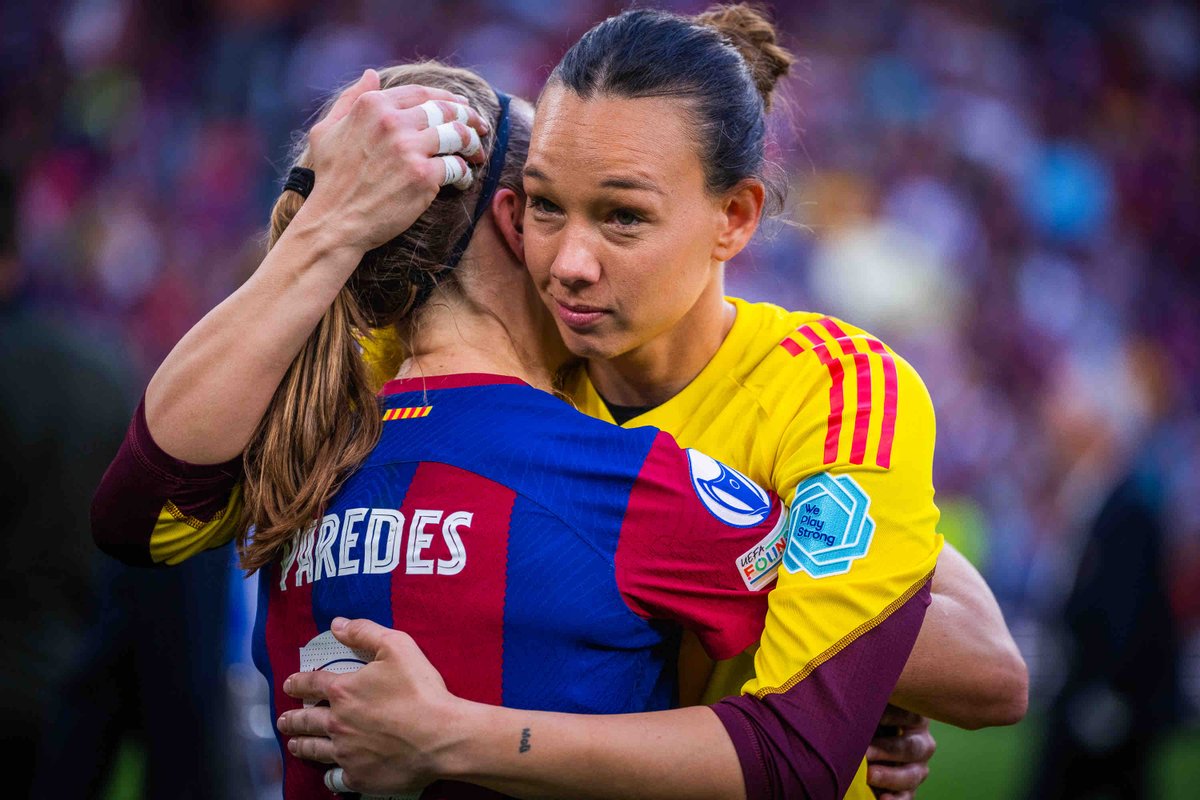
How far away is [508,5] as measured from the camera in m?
11.4

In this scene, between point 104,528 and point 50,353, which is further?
point 50,353

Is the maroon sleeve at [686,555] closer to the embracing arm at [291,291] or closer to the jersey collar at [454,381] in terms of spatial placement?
the jersey collar at [454,381]

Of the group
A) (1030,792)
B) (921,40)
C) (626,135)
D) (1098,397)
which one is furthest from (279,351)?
(921,40)

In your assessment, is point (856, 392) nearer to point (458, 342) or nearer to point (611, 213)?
point (611, 213)

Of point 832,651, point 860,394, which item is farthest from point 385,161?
point 832,651

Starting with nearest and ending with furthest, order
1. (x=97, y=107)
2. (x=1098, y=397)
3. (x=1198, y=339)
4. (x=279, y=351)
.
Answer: (x=279, y=351) → (x=97, y=107) → (x=1098, y=397) → (x=1198, y=339)

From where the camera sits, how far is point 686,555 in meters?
1.87

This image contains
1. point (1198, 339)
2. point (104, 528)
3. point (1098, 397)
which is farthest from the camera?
point (1198, 339)

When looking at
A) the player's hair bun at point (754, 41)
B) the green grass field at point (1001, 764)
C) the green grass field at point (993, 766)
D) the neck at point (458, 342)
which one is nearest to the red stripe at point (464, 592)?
the neck at point (458, 342)

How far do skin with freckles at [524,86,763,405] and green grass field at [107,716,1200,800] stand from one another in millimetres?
4876

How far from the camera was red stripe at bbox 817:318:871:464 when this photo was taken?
2061mm

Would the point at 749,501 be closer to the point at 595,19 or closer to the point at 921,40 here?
the point at 595,19

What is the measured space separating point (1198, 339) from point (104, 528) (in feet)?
39.9

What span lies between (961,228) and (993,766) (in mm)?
6101
